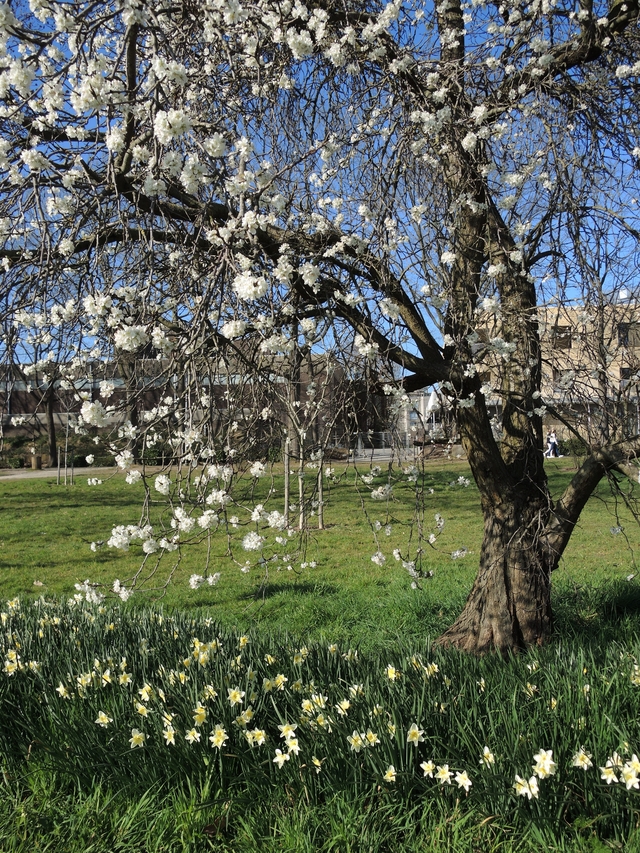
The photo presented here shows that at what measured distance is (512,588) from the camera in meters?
3.90

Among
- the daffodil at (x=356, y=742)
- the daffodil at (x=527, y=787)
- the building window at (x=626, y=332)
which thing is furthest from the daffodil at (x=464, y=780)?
the building window at (x=626, y=332)

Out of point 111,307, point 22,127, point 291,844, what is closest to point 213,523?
point 111,307

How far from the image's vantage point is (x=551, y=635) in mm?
3910

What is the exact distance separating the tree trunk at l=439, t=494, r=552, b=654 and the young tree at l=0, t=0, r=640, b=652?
0.04 ft

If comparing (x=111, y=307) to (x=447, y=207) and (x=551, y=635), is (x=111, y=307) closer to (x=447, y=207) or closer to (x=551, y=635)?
(x=447, y=207)

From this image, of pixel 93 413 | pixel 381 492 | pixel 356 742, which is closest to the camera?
pixel 356 742

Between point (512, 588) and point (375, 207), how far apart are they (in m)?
2.33

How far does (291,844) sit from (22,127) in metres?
3.11

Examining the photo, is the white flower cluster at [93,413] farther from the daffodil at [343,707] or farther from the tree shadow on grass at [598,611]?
the tree shadow on grass at [598,611]

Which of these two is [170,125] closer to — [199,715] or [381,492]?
[381,492]

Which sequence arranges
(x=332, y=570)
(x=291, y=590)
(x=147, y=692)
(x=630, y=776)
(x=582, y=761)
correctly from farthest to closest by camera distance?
(x=332, y=570) → (x=291, y=590) → (x=147, y=692) → (x=582, y=761) → (x=630, y=776)

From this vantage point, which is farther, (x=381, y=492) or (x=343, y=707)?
(x=381, y=492)

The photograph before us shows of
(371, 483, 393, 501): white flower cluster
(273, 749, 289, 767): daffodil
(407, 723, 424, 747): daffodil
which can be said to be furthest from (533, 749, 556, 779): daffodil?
(371, 483, 393, 501): white flower cluster

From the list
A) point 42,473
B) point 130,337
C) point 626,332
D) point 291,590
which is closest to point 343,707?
point 130,337
